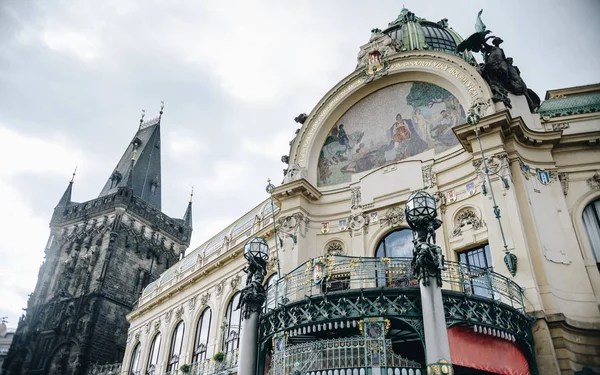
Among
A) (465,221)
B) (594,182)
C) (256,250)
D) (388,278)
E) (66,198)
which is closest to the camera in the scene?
(388,278)

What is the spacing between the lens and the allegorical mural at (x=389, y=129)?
2061 centimetres

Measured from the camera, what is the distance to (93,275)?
162ft

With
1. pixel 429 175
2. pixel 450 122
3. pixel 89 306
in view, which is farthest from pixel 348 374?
pixel 89 306

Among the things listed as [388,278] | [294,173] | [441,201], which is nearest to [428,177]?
[441,201]

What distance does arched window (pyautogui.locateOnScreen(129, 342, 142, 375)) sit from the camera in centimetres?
3325

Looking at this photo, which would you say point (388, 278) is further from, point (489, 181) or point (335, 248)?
point (335, 248)

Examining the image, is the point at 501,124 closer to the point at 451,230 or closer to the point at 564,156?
the point at 564,156

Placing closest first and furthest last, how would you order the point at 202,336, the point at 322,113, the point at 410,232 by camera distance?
the point at 410,232 < the point at 322,113 < the point at 202,336

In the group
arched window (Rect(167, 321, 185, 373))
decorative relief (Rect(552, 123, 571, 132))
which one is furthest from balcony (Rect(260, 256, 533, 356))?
arched window (Rect(167, 321, 185, 373))

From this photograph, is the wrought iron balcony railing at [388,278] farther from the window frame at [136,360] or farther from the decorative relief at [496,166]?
the window frame at [136,360]

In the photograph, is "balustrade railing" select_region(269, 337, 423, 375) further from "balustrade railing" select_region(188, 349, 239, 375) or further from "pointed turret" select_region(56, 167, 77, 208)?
"pointed turret" select_region(56, 167, 77, 208)

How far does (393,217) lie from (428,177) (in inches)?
84.6

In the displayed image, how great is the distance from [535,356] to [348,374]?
5811 mm

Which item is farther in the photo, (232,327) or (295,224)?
(232,327)
